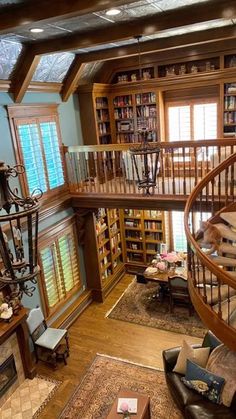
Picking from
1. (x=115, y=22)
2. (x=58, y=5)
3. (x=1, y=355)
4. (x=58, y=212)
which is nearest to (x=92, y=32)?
(x=115, y=22)

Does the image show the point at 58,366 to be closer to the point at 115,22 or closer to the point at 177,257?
the point at 177,257

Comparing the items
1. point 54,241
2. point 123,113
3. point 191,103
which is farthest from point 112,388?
point 191,103

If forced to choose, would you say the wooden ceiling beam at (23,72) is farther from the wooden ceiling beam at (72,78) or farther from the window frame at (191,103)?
the window frame at (191,103)

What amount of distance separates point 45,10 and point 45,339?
465 centimetres

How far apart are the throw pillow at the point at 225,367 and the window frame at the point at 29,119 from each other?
11.7 ft

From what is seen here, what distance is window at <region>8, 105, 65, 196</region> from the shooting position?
5129 millimetres

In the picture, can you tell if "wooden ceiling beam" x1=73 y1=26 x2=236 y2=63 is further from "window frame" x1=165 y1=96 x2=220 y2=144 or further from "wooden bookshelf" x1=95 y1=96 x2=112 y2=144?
"window frame" x1=165 y1=96 x2=220 y2=144

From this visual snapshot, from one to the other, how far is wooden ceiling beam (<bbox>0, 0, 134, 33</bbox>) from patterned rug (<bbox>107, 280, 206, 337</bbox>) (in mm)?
5360

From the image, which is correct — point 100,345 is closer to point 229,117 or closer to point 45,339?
point 45,339

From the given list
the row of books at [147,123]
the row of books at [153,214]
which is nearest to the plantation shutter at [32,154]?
the row of books at [147,123]

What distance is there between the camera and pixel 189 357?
436 cm

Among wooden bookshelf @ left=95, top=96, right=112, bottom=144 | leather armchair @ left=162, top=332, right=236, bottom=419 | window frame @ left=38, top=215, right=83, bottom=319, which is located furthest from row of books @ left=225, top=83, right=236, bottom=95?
leather armchair @ left=162, top=332, right=236, bottom=419

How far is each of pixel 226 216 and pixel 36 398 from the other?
147 inches

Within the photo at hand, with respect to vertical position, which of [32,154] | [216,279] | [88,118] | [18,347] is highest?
[88,118]
